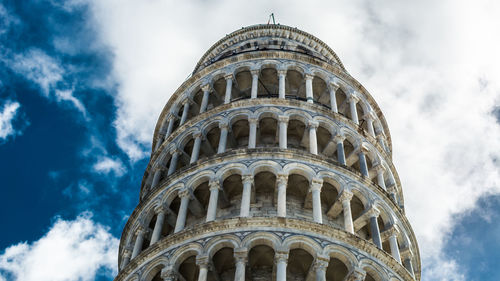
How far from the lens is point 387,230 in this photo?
2197 cm

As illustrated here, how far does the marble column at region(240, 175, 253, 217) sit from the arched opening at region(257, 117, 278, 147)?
4094 millimetres

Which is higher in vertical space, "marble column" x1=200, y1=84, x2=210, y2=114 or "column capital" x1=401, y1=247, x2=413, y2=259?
"marble column" x1=200, y1=84, x2=210, y2=114

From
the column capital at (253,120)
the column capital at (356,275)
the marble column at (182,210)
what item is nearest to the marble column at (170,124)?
the column capital at (253,120)

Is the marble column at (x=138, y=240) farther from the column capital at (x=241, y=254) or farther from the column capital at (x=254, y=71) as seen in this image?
the column capital at (x=254, y=71)

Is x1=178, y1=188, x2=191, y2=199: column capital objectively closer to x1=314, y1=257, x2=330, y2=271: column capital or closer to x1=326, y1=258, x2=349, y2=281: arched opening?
x1=326, y1=258, x2=349, y2=281: arched opening

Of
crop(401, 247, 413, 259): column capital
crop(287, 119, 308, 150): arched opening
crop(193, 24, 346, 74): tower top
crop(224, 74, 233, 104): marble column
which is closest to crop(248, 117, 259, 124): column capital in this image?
crop(287, 119, 308, 150): arched opening

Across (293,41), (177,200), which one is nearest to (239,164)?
(177,200)

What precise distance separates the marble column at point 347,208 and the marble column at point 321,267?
6.41ft

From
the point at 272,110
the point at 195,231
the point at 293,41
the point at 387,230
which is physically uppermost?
the point at 293,41

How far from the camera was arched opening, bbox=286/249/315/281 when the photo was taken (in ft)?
62.1

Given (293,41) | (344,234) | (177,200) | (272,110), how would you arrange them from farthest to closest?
(293,41) → (272,110) → (177,200) → (344,234)

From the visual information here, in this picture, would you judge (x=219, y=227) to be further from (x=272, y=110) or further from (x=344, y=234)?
(x=272, y=110)

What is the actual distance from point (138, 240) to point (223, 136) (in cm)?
510

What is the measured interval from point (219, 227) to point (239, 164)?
3.49m
